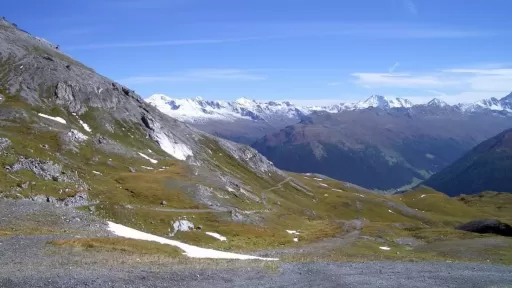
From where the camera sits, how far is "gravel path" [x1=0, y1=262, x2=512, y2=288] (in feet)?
90.8

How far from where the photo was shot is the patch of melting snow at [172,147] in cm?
17400

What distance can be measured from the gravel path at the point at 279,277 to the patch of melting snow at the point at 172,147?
138m

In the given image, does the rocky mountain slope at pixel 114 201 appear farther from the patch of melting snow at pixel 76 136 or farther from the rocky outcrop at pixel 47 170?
the patch of melting snow at pixel 76 136

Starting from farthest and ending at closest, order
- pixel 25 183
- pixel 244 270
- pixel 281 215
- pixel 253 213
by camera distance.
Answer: pixel 281 215, pixel 253 213, pixel 25 183, pixel 244 270

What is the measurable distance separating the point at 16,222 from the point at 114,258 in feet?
82.6

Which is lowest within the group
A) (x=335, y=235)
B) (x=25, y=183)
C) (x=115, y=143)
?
(x=335, y=235)

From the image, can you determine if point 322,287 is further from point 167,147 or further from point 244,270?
point 167,147

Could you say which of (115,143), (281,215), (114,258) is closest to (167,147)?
(115,143)

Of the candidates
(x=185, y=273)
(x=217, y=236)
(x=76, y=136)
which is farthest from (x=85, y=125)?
(x=185, y=273)

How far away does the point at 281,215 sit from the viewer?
129 meters

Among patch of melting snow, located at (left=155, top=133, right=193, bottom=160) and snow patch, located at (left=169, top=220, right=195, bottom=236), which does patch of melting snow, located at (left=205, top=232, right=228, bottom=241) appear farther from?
patch of melting snow, located at (left=155, top=133, right=193, bottom=160)

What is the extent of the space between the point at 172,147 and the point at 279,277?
490 ft

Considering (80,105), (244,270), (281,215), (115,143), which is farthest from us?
(80,105)

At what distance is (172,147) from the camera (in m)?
178
